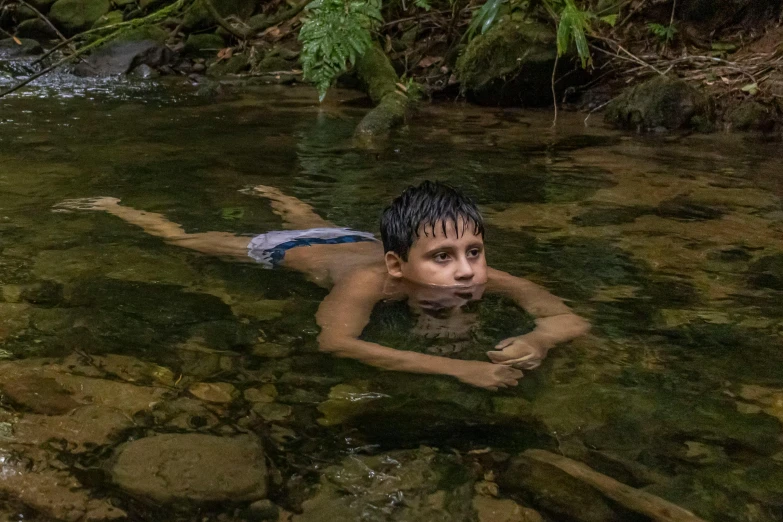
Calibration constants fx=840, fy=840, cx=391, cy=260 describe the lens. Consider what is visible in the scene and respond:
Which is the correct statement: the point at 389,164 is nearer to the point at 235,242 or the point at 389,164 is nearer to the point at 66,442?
the point at 235,242

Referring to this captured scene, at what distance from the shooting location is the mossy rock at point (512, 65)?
9.55 metres

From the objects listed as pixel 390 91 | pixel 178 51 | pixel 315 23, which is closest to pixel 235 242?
pixel 315 23

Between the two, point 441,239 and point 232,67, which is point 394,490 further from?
point 232,67

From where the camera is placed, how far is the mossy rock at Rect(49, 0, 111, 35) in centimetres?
1608

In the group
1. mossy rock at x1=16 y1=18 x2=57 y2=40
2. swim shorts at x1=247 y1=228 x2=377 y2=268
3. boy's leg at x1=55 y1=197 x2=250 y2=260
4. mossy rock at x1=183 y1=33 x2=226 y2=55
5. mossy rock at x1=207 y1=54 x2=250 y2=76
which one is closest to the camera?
swim shorts at x1=247 y1=228 x2=377 y2=268

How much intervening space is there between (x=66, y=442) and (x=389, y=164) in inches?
177

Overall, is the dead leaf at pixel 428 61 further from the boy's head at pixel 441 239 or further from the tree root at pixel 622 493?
the tree root at pixel 622 493

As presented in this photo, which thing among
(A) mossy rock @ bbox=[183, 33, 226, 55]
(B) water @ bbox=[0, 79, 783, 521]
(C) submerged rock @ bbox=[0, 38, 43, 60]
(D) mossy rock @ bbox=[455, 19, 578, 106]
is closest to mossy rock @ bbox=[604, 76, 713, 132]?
(B) water @ bbox=[0, 79, 783, 521]

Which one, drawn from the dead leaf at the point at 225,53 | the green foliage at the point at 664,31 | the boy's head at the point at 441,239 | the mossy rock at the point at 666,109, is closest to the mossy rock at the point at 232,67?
the dead leaf at the point at 225,53

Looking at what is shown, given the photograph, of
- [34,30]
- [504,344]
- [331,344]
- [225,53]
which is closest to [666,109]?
[504,344]

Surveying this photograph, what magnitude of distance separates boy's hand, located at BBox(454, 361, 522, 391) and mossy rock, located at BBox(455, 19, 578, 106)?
715cm

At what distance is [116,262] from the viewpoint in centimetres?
418

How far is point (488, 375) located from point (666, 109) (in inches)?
244

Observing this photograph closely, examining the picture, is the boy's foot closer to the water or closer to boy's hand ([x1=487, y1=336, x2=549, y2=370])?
the water
